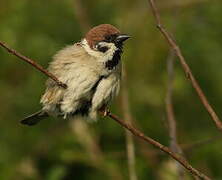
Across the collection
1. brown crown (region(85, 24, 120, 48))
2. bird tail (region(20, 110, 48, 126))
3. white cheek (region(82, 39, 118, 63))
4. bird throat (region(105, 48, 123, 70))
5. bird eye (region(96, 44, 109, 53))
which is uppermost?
brown crown (region(85, 24, 120, 48))

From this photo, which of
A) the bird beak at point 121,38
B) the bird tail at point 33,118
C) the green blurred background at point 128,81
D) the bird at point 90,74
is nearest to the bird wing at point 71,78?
the bird at point 90,74

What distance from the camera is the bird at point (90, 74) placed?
4086mm

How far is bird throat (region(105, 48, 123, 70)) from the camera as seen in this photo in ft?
13.6

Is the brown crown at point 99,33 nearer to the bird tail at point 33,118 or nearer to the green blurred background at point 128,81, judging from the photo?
the bird tail at point 33,118

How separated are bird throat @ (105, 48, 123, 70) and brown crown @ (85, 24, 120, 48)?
11 centimetres

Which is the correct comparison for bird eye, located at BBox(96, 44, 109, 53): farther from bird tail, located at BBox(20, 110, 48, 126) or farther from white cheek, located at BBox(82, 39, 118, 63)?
bird tail, located at BBox(20, 110, 48, 126)

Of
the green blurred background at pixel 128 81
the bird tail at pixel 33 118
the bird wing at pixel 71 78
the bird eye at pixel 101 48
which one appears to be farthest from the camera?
the green blurred background at pixel 128 81

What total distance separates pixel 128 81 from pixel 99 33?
2195 millimetres

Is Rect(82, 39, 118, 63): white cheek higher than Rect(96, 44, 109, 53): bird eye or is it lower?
lower

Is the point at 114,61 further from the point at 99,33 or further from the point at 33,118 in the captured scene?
the point at 33,118

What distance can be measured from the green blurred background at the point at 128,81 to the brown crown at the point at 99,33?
1360mm

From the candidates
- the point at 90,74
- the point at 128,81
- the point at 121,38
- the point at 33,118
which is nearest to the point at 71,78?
the point at 90,74

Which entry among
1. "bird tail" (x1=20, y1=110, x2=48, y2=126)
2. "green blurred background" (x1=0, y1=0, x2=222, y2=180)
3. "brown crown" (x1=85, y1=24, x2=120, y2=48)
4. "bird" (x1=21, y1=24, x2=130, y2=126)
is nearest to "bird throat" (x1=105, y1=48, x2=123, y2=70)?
"bird" (x1=21, y1=24, x2=130, y2=126)

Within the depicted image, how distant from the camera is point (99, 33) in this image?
4.19m
